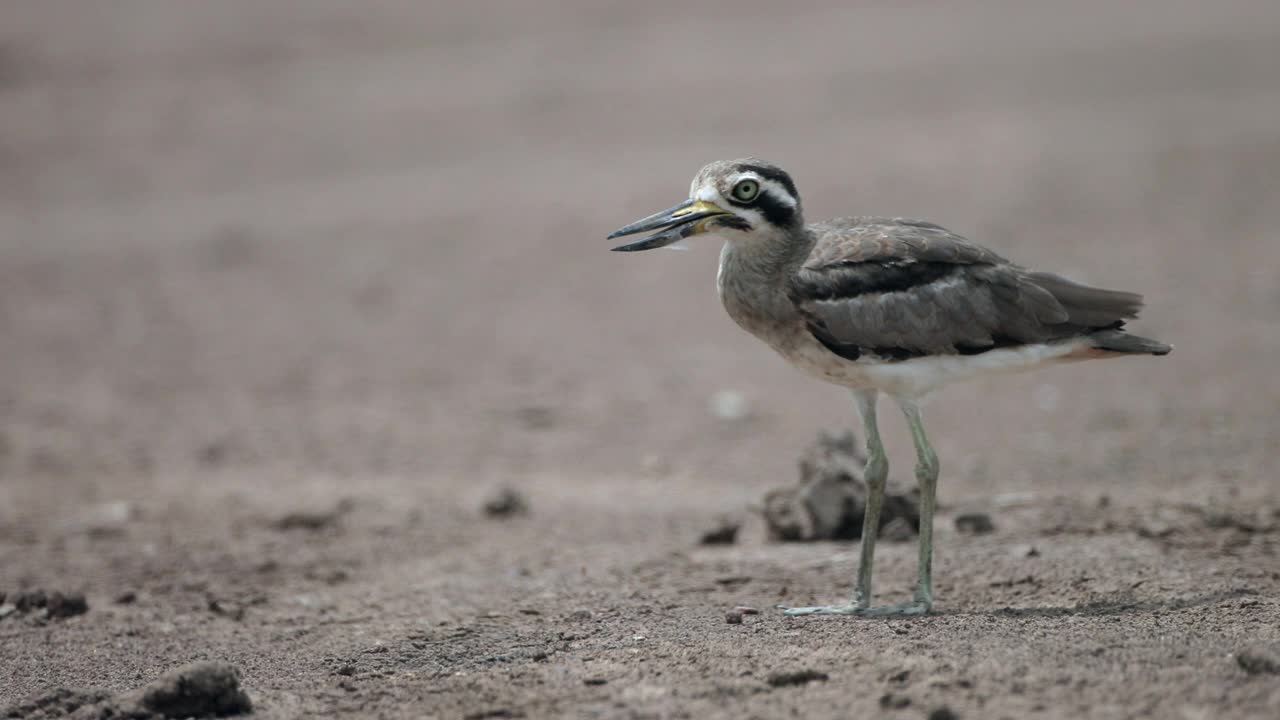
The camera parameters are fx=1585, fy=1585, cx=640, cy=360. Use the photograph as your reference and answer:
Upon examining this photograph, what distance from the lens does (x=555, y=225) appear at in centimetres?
1386

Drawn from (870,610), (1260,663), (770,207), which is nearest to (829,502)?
(870,610)

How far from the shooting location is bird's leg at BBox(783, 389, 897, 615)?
5945 mm

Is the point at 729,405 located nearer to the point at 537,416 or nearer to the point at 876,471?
the point at 537,416

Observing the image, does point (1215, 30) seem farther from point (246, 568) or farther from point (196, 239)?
point (246, 568)

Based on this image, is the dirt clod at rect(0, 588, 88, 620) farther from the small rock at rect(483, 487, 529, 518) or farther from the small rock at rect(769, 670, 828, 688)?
the small rock at rect(769, 670, 828, 688)

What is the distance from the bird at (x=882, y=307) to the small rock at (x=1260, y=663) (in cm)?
135

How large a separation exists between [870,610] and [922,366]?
36.7 inches

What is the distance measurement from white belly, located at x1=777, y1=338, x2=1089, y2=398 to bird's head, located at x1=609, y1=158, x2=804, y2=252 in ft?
1.65

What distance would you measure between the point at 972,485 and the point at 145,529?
441cm

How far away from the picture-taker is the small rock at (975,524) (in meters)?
7.30

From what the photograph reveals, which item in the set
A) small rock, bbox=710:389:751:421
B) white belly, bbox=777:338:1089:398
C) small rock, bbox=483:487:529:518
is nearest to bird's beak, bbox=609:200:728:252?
white belly, bbox=777:338:1089:398

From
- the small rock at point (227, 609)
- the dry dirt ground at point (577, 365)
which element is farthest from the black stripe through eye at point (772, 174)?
the small rock at point (227, 609)

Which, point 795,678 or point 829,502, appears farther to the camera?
point 829,502

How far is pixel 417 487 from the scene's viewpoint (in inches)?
359
